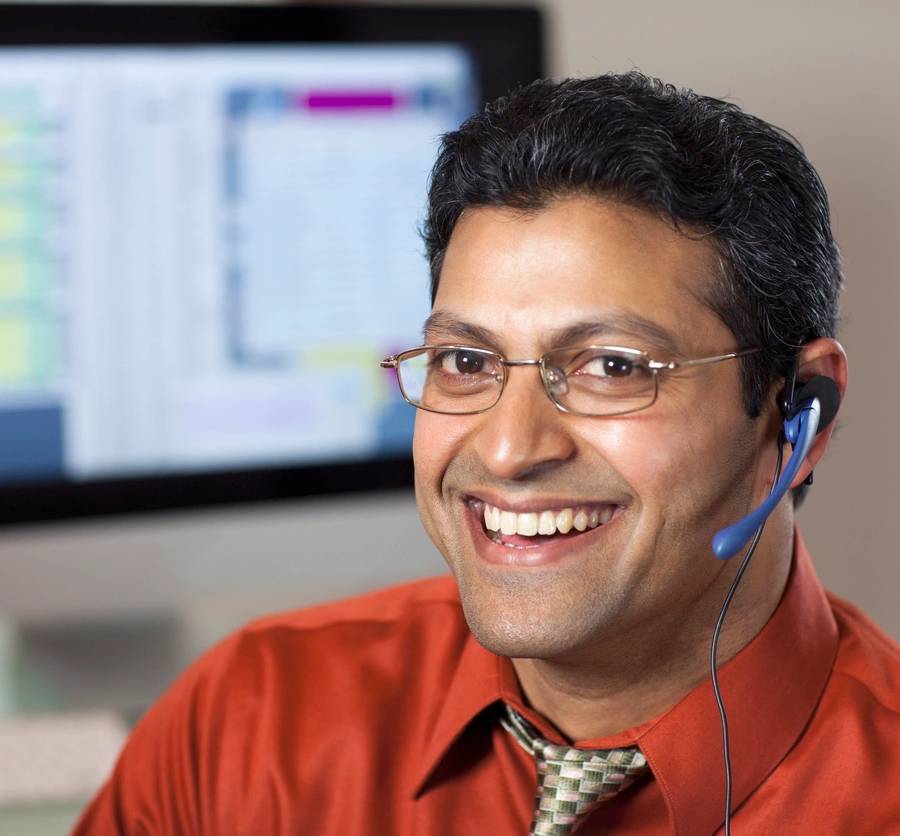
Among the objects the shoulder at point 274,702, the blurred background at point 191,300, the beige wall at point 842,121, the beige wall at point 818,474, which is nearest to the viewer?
the shoulder at point 274,702

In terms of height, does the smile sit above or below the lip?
above

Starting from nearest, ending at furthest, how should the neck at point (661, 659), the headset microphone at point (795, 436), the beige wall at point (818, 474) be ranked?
the headset microphone at point (795, 436)
the neck at point (661, 659)
the beige wall at point (818, 474)

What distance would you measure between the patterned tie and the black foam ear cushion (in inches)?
11.1

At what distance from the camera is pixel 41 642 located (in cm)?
159

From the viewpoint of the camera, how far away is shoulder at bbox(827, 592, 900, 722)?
100 cm

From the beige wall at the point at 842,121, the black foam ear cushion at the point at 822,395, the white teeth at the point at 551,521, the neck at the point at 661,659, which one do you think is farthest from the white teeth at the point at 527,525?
the beige wall at the point at 842,121

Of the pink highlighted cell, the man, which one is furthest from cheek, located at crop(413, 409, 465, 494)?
the pink highlighted cell

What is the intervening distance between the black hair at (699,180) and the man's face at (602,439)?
17 mm

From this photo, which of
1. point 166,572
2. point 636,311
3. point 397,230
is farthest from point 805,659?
point 166,572

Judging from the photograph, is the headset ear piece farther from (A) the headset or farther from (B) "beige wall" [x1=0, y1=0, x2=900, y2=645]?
(B) "beige wall" [x1=0, y1=0, x2=900, y2=645]

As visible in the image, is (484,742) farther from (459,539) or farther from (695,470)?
(695,470)

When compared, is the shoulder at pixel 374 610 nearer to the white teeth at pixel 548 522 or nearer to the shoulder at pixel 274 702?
the shoulder at pixel 274 702

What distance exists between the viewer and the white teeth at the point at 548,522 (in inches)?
37.4

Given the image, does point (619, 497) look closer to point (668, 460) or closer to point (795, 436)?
point (668, 460)
